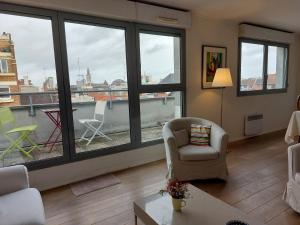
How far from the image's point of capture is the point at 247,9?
11.7ft

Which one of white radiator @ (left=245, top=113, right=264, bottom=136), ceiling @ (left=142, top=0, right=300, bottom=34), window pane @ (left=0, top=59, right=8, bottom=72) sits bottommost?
white radiator @ (left=245, top=113, right=264, bottom=136)

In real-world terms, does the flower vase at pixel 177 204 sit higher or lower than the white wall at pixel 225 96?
lower

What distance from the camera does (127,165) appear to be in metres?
3.42

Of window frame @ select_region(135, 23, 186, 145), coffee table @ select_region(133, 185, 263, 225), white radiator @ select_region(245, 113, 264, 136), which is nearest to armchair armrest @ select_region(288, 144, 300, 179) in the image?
coffee table @ select_region(133, 185, 263, 225)

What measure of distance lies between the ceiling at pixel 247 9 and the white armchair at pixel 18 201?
2880 mm

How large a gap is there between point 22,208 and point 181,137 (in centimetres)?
206

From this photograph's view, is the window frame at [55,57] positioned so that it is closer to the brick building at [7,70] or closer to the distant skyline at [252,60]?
the brick building at [7,70]

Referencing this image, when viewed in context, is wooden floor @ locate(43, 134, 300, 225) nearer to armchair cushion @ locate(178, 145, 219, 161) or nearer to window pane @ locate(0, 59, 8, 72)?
armchair cushion @ locate(178, 145, 219, 161)

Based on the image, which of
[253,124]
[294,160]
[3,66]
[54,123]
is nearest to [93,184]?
[54,123]

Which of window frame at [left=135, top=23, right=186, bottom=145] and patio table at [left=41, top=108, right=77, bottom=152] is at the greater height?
window frame at [left=135, top=23, right=186, bottom=145]

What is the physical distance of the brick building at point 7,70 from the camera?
2572mm

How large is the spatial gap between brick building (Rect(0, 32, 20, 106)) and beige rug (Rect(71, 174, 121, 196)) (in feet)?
4.40

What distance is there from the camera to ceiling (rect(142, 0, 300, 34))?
326cm

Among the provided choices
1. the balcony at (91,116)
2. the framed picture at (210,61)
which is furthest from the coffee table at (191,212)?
the framed picture at (210,61)
